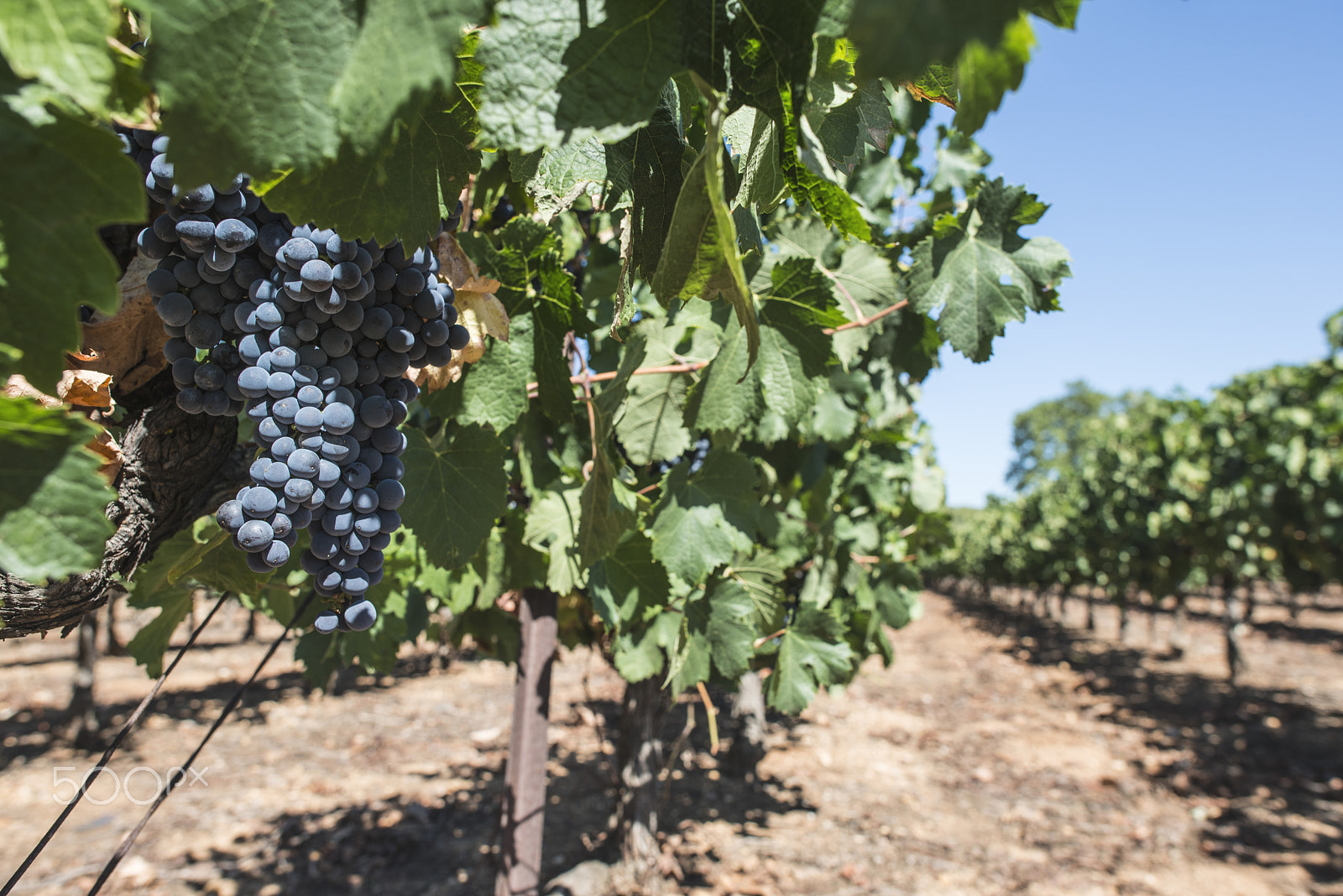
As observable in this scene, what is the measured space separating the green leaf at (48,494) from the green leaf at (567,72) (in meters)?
0.35

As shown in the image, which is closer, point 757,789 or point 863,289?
point 863,289

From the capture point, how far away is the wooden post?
2.68 m

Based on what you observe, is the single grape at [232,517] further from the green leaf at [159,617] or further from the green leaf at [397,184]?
the green leaf at [159,617]

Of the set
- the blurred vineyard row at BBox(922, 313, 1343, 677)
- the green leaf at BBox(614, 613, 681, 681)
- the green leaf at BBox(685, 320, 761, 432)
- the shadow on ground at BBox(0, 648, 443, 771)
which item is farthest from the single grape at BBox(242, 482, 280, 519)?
the shadow on ground at BBox(0, 648, 443, 771)

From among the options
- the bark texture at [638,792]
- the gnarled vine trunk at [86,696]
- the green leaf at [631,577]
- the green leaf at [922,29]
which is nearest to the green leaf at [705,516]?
the green leaf at [631,577]

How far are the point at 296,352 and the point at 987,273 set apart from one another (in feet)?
6.00

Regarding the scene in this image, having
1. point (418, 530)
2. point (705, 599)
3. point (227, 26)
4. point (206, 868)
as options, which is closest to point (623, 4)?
point (227, 26)

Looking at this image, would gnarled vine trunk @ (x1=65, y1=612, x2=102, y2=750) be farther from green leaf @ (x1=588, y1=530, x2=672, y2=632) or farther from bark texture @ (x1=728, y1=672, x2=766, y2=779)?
green leaf @ (x1=588, y1=530, x2=672, y2=632)

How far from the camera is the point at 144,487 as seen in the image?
3.54 feet

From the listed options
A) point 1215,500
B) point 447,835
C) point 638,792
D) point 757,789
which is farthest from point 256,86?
point 1215,500

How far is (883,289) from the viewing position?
243 centimetres

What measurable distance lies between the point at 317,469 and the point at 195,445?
415 millimetres

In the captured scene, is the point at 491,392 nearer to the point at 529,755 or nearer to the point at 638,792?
the point at 529,755

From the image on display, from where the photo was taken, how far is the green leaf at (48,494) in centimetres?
48
